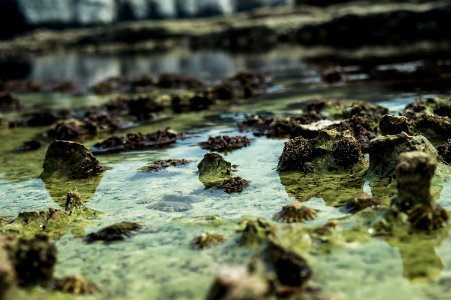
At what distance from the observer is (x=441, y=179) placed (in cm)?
1192

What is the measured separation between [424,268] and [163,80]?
33740mm

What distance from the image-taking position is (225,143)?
17375 mm

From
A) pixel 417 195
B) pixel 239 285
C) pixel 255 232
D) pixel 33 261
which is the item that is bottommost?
pixel 255 232

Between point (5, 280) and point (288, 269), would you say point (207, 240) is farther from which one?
point (5, 280)

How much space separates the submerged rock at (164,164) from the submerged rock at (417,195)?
23.6 feet

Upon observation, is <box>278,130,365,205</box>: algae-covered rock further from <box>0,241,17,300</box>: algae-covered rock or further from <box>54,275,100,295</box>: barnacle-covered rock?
<box>0,241,17,300</box>: algae-covered rock

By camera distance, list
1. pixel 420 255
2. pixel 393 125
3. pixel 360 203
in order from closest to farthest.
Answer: pixel 420 255 → pixel 360 203 → pixel 393 125

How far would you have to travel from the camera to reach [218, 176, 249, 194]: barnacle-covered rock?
1242 cm

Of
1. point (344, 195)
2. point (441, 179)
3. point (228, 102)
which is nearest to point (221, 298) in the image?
point (344, 195)

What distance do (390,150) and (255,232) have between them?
4.70m

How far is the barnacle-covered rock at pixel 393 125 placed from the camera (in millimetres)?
14594

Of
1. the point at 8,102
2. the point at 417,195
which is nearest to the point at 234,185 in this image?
the point at 417,195

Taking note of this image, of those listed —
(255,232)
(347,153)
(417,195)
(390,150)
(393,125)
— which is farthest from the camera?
(393,125)

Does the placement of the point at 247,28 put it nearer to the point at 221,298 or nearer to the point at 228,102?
the point at 228,102
